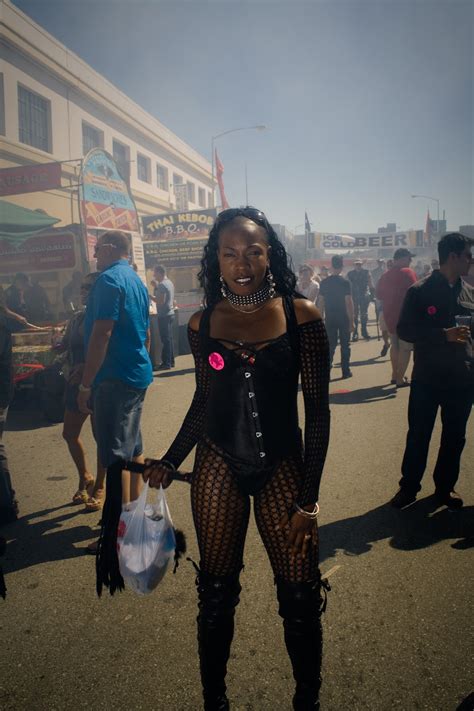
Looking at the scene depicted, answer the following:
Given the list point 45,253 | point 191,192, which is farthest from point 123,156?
point 45,253

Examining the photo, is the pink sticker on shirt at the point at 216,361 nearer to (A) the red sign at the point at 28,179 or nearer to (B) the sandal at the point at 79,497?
(B) the sandal at the point at 79,497

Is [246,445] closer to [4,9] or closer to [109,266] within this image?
[109,266]

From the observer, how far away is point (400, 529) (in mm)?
3527

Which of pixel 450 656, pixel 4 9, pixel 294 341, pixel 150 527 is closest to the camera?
pixel 294 341

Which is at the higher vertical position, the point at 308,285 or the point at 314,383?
the point at 308,285

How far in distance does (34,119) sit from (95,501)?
68.0ft

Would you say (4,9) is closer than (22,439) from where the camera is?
No

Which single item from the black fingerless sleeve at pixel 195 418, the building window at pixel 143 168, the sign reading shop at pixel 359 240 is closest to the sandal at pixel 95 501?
the black fingerless sleeve at pixel 195 418

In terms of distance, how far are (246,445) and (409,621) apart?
1.56 meters

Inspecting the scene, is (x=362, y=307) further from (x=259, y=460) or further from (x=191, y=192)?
(x=191, y=192)

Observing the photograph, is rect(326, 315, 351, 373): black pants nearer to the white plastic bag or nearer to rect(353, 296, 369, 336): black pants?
rect(353, 296, 369, 336): black pants

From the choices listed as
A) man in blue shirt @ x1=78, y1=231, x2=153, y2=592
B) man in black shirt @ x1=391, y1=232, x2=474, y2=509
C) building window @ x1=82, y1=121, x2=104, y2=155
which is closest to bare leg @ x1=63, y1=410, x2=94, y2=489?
man in blue shirt @ x1=78, y1=231, x2=153, y2=592

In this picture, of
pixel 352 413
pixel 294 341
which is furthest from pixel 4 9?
pixel 294 341

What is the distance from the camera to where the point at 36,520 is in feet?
12.5
